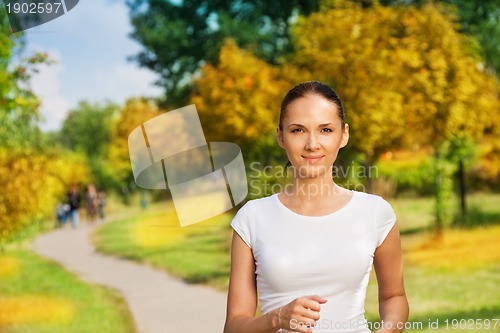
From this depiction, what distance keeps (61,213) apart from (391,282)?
966 inches

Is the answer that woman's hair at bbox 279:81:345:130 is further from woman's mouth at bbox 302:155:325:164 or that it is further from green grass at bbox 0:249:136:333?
green grass at bbox 0:249:136:333

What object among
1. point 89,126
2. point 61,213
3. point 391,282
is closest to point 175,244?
point 61,213

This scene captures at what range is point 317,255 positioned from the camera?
1627 millimetres

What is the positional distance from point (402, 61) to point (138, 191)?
23.9 metres

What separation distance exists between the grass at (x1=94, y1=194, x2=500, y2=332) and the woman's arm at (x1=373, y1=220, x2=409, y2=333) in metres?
5.80

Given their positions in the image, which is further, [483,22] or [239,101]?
[483,22]

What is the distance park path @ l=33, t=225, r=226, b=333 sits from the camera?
27.1 feet

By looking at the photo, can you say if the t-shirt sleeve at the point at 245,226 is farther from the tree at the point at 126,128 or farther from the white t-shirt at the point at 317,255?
the tree at the point at 126,128

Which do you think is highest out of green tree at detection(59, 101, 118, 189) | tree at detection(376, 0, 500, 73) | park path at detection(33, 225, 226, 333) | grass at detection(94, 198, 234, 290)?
tree at detection(376, 0, 500, 73)

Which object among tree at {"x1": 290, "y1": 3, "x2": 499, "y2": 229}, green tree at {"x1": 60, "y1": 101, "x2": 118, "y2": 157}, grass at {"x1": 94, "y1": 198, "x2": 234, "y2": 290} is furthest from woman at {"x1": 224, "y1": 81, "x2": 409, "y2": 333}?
green tree at {"x1": 60, "y1": 101, "x2": 118, "y2": 157}

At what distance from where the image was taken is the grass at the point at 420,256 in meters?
8.68

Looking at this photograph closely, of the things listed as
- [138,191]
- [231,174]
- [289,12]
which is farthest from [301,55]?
[138,191]

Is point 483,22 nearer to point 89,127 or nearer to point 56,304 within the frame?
point 56,304

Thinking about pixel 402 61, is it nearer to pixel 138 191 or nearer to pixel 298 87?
pixel 298 87
